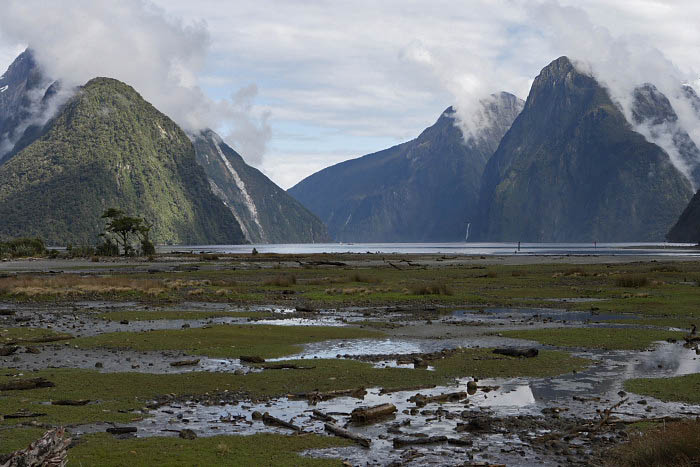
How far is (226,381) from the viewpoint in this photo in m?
19.1

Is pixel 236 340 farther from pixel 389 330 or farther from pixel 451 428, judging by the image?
pixel 451 428

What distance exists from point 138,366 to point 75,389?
3.78 m

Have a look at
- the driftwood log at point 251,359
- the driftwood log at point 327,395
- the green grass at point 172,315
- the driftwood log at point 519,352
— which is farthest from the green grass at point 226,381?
the green grass at point 172,315

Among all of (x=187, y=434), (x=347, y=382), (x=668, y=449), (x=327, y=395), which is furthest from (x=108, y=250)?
(x=668, y=449)

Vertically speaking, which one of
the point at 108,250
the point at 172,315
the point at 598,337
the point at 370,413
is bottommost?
the point at 172,315

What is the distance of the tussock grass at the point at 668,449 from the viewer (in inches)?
390

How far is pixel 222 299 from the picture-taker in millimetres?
48125

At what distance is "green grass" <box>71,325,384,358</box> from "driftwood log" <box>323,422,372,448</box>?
10.2 metres

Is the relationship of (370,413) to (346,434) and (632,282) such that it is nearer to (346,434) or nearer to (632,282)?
(346,434)

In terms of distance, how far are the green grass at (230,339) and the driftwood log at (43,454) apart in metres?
14.8

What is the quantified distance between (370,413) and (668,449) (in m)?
6.55

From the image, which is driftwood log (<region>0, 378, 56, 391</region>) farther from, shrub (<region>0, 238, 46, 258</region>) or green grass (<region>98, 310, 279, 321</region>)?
shrub (<region>0, 238, 46, 258</region>)

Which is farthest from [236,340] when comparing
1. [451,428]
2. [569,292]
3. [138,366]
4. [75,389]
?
[569,292]

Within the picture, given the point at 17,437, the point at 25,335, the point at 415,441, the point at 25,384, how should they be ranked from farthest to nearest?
1. the point at 25,335
2. the point at 25,384
3. the point at 415,441
4. the point at 17,437
